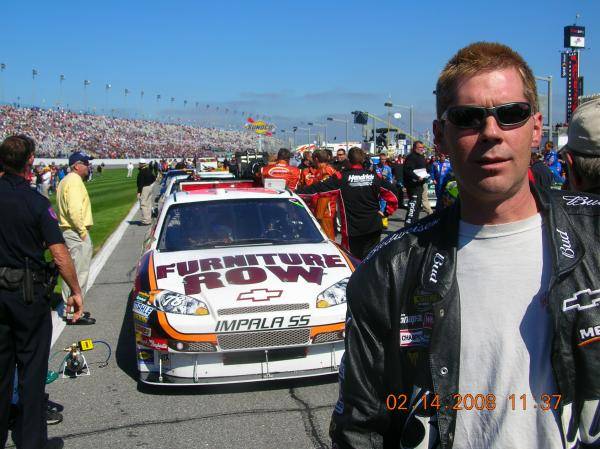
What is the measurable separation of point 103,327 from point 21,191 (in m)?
3.78

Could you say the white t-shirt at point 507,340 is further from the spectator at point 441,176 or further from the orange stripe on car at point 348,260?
the spectator at point 441,176

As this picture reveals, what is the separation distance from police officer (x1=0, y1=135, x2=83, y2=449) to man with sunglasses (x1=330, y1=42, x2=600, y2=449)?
2.80 m

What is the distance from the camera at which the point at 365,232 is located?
28.1 feet

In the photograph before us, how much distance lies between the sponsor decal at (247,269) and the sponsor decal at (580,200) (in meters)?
3.88

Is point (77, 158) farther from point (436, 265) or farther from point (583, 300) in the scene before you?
point (583, 300)

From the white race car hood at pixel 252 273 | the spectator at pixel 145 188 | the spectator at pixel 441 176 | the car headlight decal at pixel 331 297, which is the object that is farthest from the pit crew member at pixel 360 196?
the spectator at pixel 145 188

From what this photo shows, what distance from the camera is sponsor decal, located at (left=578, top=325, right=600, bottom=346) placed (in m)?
1.60

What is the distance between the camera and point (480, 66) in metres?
1.76

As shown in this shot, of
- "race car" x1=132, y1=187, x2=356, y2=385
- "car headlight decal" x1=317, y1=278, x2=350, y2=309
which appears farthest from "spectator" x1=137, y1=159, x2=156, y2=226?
"car headlight decal" x1=317, y1=278, x2=350, y2=309

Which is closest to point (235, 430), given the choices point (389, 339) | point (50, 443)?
point (50, 443)

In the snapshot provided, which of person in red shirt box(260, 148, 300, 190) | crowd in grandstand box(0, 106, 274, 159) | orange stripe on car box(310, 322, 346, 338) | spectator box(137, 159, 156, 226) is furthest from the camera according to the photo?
crowd in grandstand box(0, 106, 274, 159)

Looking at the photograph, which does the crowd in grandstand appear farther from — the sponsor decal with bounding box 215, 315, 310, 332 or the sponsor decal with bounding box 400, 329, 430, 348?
the sponsor decal with bounding box 400, 329, 430, 348

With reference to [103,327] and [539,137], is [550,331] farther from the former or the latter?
[103,327]

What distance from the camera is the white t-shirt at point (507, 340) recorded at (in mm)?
1677
